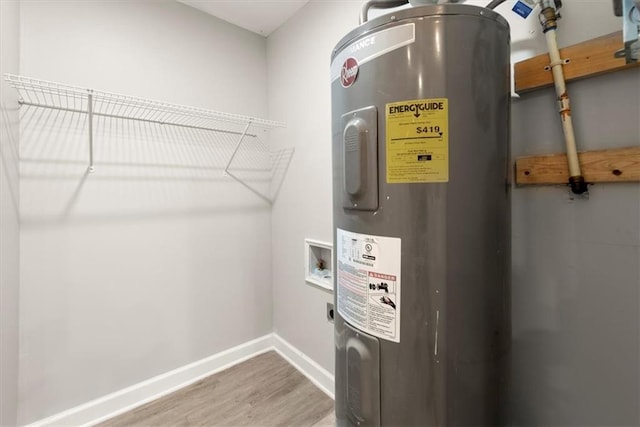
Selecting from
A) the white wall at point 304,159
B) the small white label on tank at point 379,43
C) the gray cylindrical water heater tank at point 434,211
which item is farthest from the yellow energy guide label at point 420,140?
the white wall at point 304,159

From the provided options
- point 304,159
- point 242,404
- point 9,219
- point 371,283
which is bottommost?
point 242,404

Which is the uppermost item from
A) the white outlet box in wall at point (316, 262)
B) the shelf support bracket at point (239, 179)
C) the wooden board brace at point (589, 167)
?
the shelf support bracket at point (239, 179)

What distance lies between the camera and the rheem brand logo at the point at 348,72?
0.79 meters

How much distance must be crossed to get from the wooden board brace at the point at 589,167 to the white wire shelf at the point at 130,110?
1.49m

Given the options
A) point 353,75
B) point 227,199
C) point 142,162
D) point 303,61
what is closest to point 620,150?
point 353,75

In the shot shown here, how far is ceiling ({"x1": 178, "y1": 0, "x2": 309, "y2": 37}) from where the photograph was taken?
1837mm

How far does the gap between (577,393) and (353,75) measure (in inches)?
47.5

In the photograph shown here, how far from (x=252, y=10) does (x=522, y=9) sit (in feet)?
5.65

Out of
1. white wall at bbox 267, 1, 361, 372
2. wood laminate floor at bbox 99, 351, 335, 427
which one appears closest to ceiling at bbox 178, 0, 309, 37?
white wall at bbox 267, 1, 361, 372

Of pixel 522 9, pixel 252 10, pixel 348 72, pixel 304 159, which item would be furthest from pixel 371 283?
pixel 252 10

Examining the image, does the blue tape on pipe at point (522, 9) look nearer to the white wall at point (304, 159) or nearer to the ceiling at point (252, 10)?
the white wall at point (304, 159)

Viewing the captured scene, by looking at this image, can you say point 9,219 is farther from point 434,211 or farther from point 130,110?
point 434,211

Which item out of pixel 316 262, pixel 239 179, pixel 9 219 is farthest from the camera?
pixel 239 179

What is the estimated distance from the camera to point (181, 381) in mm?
1853
